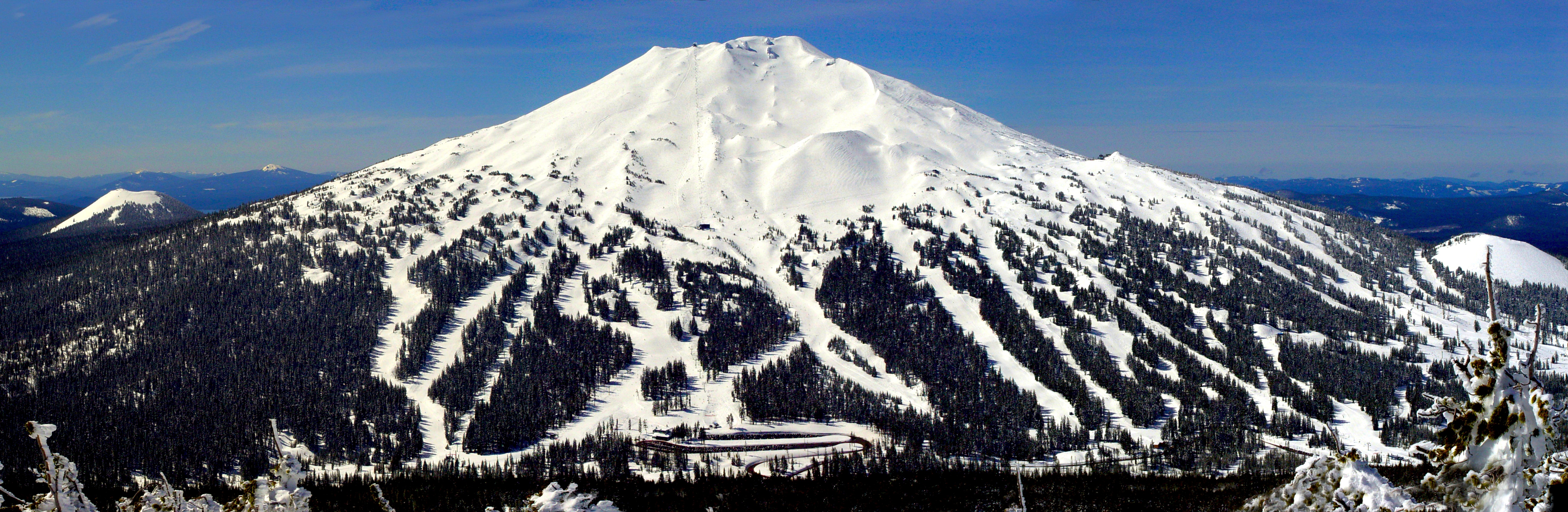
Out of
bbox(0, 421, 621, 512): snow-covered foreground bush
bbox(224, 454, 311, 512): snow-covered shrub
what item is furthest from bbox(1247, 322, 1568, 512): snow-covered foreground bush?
bbox(224, 454, 311, 512): snow-covered shrub

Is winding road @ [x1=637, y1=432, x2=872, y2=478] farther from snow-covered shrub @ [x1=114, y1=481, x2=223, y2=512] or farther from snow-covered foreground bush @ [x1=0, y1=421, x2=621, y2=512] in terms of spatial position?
snow-covered foreground bush @ [x1=0, y1=421, x2=621, y2=512]

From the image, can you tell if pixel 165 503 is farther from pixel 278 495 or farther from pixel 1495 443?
pixel 1495 443

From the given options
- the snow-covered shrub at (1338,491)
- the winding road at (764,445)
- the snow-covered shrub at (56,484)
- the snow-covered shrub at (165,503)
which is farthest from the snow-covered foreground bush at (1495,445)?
the winding road at (764,445)

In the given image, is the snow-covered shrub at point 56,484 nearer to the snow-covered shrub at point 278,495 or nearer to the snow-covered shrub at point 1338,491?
the snow-covered shrub at point 278,495

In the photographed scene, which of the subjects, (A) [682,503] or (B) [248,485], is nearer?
(B) [248,485]

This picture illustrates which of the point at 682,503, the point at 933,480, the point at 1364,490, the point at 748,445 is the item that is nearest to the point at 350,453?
the point at 748,445

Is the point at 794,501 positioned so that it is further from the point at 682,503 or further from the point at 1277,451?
the point at 1277,451

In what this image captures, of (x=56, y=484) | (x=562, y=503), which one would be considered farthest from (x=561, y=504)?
(x=56, y=484)
